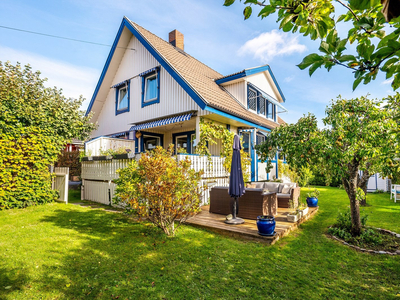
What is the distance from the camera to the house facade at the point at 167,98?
37.1ft

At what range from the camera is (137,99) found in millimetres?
13953

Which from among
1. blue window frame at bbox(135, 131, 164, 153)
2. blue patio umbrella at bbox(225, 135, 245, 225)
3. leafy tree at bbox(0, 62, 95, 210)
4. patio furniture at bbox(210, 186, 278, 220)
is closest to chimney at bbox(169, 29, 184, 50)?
blue window frame at bbox(135, 131, 164, 153)

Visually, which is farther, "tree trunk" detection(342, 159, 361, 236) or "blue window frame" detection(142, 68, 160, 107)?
"blue window frame" detection(142, 68, 160, 107)

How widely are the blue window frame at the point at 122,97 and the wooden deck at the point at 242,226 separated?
10.0 m

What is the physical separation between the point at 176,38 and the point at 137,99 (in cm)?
675

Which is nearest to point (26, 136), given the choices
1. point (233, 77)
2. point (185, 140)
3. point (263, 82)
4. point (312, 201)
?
point (185, 140)

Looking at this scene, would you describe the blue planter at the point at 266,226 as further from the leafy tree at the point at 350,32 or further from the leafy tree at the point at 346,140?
the leafy tree at the point at 350,32

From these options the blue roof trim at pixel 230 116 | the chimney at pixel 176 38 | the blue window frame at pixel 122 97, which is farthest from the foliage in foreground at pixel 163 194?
the chimney at pixel 176 38

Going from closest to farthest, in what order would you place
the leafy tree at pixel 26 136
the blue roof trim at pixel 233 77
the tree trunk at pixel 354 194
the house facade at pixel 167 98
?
1. the tree trunk at pixel 354 194
2. the leafy tree at pixel 26 136
3. the house facade at pixel 167 98
4. the blue roof trim at pixel 233 77

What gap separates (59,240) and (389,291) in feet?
22.9

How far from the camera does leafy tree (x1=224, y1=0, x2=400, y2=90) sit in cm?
147

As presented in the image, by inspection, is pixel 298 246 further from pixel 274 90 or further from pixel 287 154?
pixel 274 90

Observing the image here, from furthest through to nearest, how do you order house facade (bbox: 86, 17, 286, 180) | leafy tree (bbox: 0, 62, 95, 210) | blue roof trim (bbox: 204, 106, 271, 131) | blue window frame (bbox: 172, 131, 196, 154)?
blue window frame (bbox: 172, 131, 196, 154)
house facade (bbox: 86, 17, 286, 180)
blue roof trim (bbox: 204, 106, 271, 131)
leafy tree (bbox: 0, 62, 95, 210)

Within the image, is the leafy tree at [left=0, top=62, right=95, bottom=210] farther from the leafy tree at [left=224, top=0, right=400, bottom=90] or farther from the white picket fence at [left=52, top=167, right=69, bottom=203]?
the leafy tree at [left=224, top=0, right=400, bottom=90]
